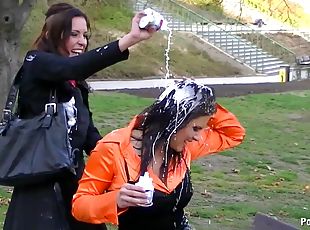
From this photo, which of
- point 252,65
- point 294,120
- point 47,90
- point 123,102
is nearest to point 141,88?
point 123,102

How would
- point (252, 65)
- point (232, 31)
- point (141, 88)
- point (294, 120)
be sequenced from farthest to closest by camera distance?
point (232, 31) → point (252, 65) → point (141, 88) → point (294, 120)

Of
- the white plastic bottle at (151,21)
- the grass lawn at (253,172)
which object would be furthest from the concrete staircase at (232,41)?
the white plastic bottle at (151,21)

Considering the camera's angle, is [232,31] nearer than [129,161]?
No

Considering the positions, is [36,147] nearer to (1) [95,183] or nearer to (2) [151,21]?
(1) [95,183]

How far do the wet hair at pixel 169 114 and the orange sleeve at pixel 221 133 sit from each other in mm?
393

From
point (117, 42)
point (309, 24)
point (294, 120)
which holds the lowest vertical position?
point (294, 120)

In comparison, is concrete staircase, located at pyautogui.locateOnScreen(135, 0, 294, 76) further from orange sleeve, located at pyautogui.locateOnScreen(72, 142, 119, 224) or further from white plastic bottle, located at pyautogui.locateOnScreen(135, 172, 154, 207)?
white plastic bottle, located at pyautogui.locateOnScreen(135, 172, 154, 207)

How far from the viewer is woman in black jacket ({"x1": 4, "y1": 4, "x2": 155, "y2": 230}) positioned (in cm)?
335

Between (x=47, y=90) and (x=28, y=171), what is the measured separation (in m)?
0.36

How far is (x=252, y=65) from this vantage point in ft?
118

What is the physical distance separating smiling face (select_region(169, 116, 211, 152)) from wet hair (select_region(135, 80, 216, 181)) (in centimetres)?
1

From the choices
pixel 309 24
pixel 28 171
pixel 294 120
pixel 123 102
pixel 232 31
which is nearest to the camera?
pixel 28 171

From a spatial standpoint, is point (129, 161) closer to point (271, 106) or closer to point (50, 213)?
point (50, 213)

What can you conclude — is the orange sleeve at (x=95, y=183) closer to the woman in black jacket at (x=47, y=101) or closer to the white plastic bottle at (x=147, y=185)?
the white plastic bottle at (x=147, y=185)
